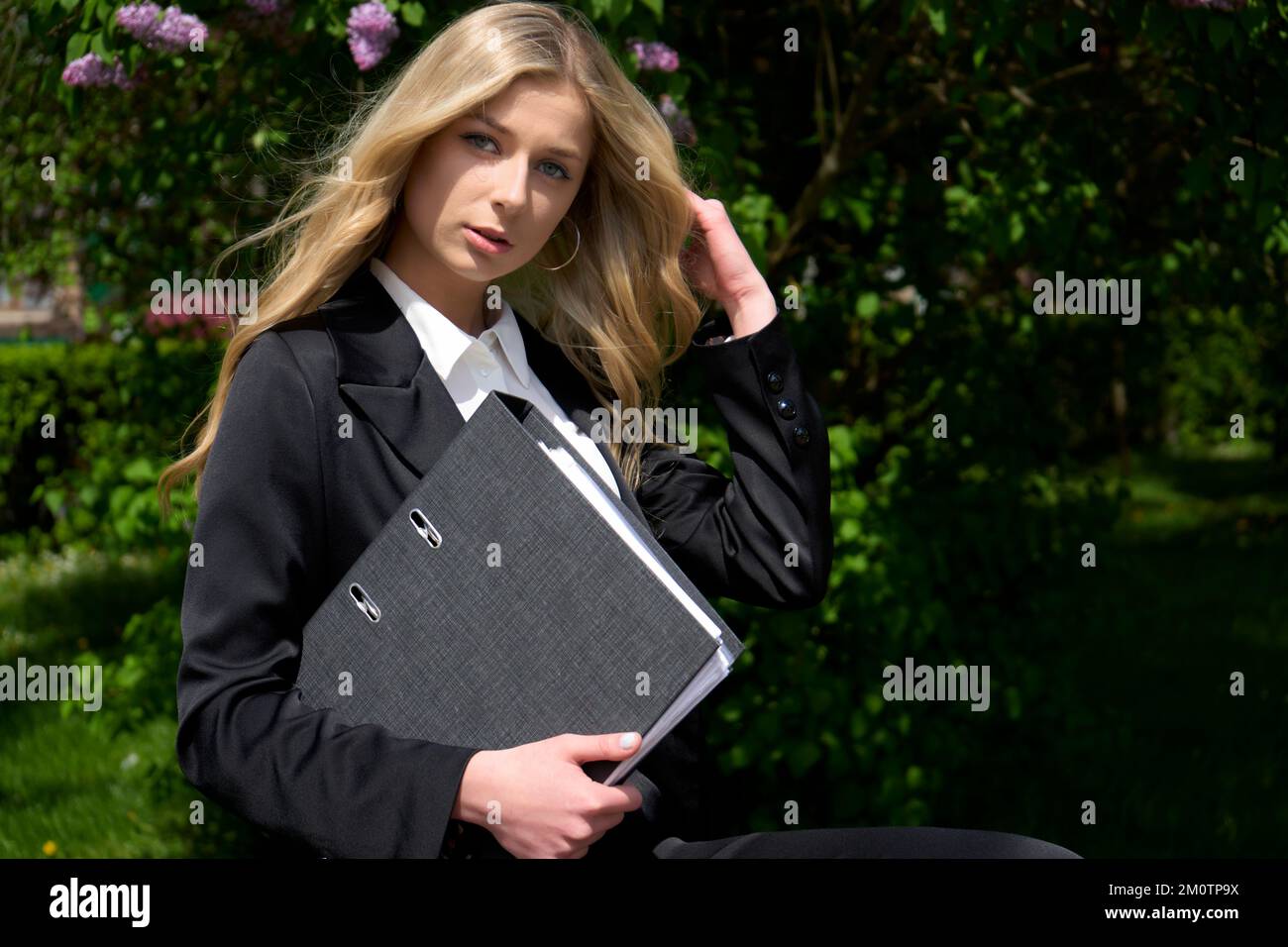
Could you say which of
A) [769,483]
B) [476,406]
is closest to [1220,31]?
[769,483]

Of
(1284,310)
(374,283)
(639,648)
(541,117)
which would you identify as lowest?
(639,648)

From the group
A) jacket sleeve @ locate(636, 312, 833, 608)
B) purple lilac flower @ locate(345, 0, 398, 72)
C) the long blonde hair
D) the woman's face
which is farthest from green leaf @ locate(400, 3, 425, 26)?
jacket sleeve @ locate(636, 312, 833, 608)

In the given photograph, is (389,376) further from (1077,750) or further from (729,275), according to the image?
(1077,750)

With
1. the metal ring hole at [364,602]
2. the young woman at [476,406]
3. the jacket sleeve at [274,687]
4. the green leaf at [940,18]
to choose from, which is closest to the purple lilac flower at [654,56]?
the green leaf at [940,18]

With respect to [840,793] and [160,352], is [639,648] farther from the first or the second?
[160,352]

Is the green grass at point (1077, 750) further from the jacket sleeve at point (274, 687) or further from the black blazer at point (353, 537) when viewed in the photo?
the jacket sleeve at point (274, 687)

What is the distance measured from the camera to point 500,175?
68.2 inches

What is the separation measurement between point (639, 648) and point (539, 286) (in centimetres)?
79

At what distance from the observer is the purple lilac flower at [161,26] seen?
299 cm

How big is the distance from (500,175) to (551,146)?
75mm

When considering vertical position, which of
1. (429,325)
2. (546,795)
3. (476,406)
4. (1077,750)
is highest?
(429,325)

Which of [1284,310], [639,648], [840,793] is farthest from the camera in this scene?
[1284,310]
